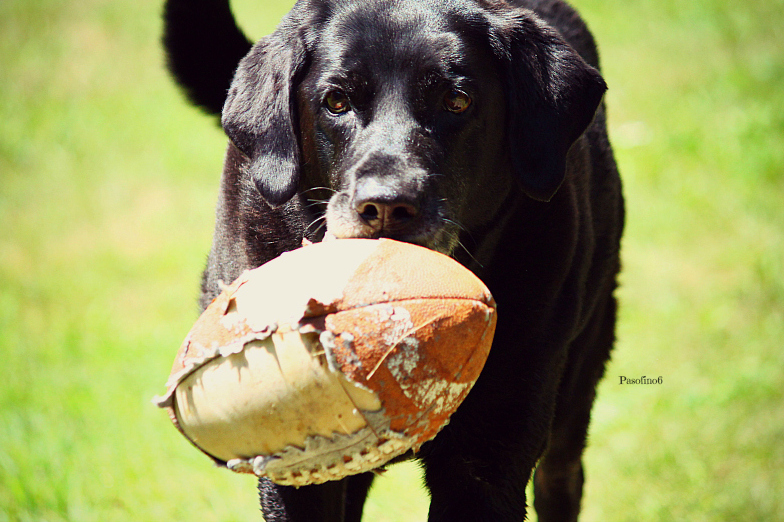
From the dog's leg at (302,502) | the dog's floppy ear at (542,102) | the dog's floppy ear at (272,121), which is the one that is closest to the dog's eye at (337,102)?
the dog's floppy ear at (272,121)

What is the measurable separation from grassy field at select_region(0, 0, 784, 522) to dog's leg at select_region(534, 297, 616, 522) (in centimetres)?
45

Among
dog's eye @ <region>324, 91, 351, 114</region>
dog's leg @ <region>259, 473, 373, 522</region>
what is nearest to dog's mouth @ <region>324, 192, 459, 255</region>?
dog's eye @ <region>324, 91, 351, 114</region>

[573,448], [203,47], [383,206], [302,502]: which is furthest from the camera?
[573,448]

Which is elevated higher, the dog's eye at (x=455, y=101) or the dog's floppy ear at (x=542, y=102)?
the dog's eye at (x=455, y=101)

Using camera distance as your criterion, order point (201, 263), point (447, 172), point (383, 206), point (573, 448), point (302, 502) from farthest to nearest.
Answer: point (201, 263), point (573, 448), point (302, 502), point (447, 172), point (383, 206)

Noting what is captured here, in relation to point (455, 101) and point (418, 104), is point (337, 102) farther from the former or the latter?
point (455, 101)

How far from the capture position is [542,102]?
2.61m

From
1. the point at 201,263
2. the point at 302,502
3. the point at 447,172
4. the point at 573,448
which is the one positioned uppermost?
the point at 447,172

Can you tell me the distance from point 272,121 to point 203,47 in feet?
2.90

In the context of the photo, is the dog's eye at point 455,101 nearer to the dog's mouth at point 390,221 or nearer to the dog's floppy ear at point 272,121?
the dog's mouth at point 390,221

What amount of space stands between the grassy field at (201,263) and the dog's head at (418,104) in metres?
1.89

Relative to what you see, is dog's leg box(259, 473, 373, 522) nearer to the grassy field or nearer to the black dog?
the black dog

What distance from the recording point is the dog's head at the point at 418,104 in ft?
7.85

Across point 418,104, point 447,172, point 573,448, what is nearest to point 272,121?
point 418,104
